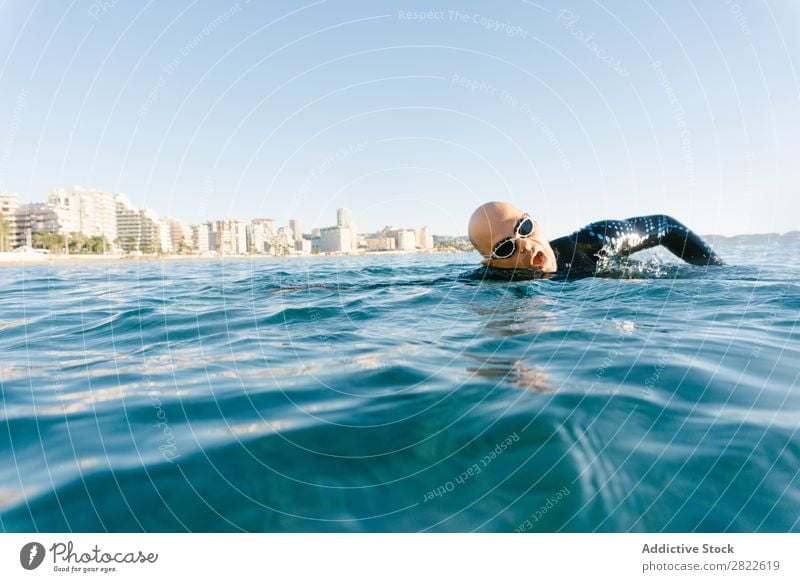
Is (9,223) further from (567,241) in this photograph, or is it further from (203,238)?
(567,241)

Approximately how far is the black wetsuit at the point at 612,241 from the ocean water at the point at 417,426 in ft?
9.19

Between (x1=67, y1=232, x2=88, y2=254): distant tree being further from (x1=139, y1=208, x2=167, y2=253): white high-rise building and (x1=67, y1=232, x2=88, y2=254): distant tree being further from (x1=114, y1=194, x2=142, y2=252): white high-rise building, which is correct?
(x1=139, y1=208, x2=167, y2=253): white high-rise building

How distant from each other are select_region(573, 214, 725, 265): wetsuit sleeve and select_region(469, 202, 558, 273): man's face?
860 millimetres

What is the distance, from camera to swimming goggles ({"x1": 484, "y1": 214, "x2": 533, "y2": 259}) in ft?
25.1

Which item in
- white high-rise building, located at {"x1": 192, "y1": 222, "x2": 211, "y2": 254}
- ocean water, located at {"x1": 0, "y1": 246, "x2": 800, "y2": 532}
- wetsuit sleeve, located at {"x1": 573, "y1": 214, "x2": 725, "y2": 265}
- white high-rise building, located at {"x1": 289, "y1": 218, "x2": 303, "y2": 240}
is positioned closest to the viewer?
ocean water, located at {"x1": 0, "y1": 246, "x2": 800, "y2": 532}

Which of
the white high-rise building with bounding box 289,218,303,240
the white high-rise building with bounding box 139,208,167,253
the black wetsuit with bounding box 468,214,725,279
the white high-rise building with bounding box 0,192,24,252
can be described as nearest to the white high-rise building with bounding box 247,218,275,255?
the white high-rise building with bounding box 289,218,303,240

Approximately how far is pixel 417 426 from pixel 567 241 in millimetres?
7290

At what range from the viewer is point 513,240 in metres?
7.82

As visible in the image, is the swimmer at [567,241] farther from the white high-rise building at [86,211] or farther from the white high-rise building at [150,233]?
the white high-rise building at [86,211]

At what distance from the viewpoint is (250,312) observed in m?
7.04

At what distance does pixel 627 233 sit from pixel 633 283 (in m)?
1.21

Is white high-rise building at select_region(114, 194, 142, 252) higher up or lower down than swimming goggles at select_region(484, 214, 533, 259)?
higher up
